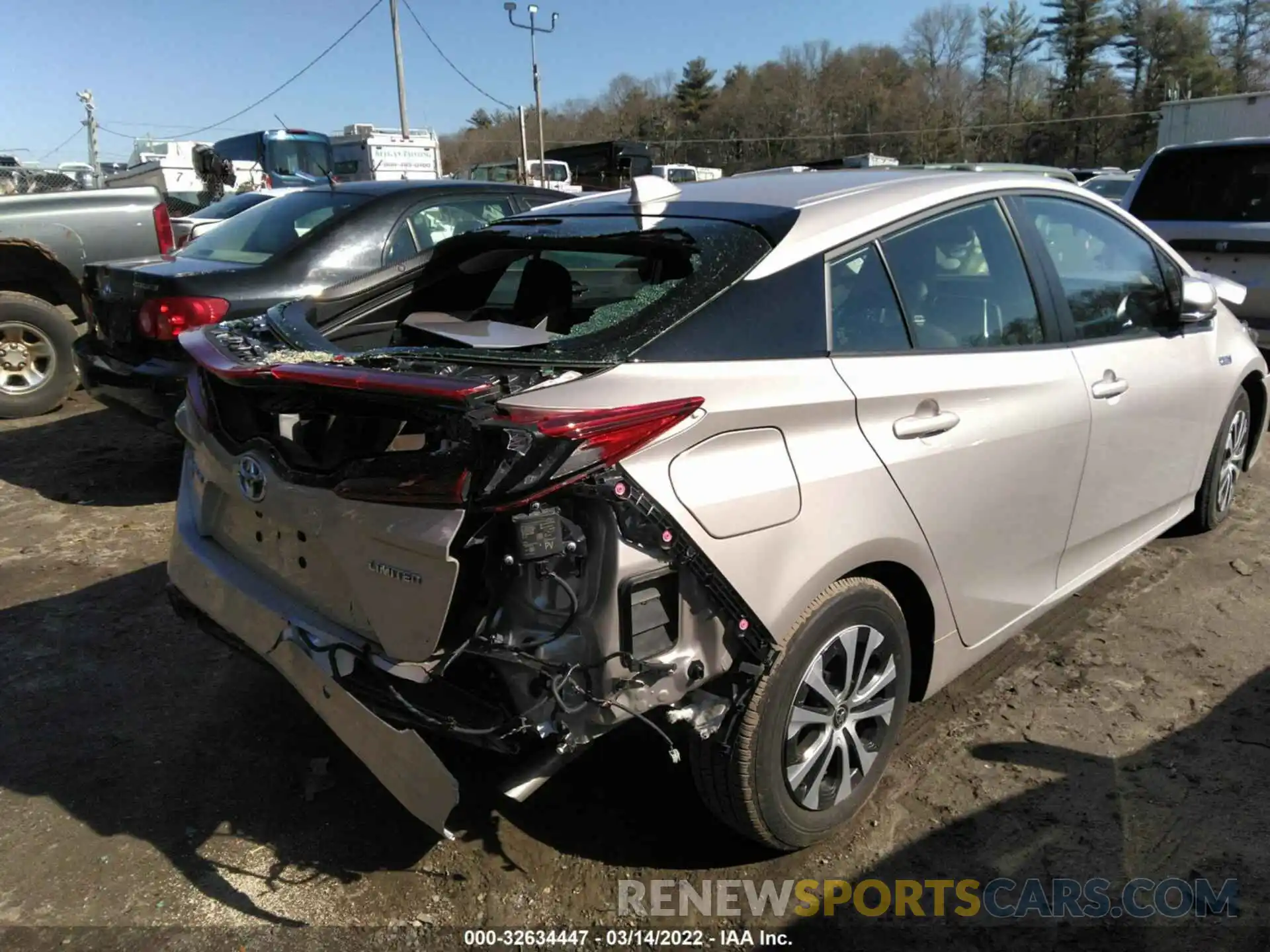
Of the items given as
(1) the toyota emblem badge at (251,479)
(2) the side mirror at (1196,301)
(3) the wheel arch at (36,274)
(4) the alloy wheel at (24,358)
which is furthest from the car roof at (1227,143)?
(4) the alloy wheel at (24,358)

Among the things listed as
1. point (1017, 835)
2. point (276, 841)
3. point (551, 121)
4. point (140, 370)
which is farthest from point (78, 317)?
point (551, 121)

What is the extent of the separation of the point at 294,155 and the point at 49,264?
2396cm

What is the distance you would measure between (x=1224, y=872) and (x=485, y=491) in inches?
86.4

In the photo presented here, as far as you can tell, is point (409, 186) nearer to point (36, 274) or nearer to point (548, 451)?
point (36, 274)

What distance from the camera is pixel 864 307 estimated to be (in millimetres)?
2600

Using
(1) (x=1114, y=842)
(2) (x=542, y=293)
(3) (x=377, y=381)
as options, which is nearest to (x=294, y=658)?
(3) (x=377, y=381)

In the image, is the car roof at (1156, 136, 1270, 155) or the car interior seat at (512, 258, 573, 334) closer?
the car interior seat at (512, 258, 573, 334)

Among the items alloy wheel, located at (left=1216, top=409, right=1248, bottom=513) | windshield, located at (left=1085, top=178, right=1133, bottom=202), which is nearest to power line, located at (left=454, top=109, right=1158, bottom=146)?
windshield, located at (left=1085, top=178, right=1133, bottom=202)

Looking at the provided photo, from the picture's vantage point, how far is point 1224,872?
8.07 feet

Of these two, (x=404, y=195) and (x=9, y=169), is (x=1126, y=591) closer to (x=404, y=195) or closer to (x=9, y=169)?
(x=404, y=195)

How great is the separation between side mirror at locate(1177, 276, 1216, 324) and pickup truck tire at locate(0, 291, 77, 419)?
7.61 m

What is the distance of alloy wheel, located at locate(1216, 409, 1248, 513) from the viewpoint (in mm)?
4526

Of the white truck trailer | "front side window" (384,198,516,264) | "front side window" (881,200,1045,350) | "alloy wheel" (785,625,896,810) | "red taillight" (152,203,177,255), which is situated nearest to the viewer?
"alloy wheel" (785,625,896,810)

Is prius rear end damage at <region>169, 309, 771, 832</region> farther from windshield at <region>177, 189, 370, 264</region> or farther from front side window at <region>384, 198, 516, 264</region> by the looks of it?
windshield at <region>177, 189, 370, 264</region>
